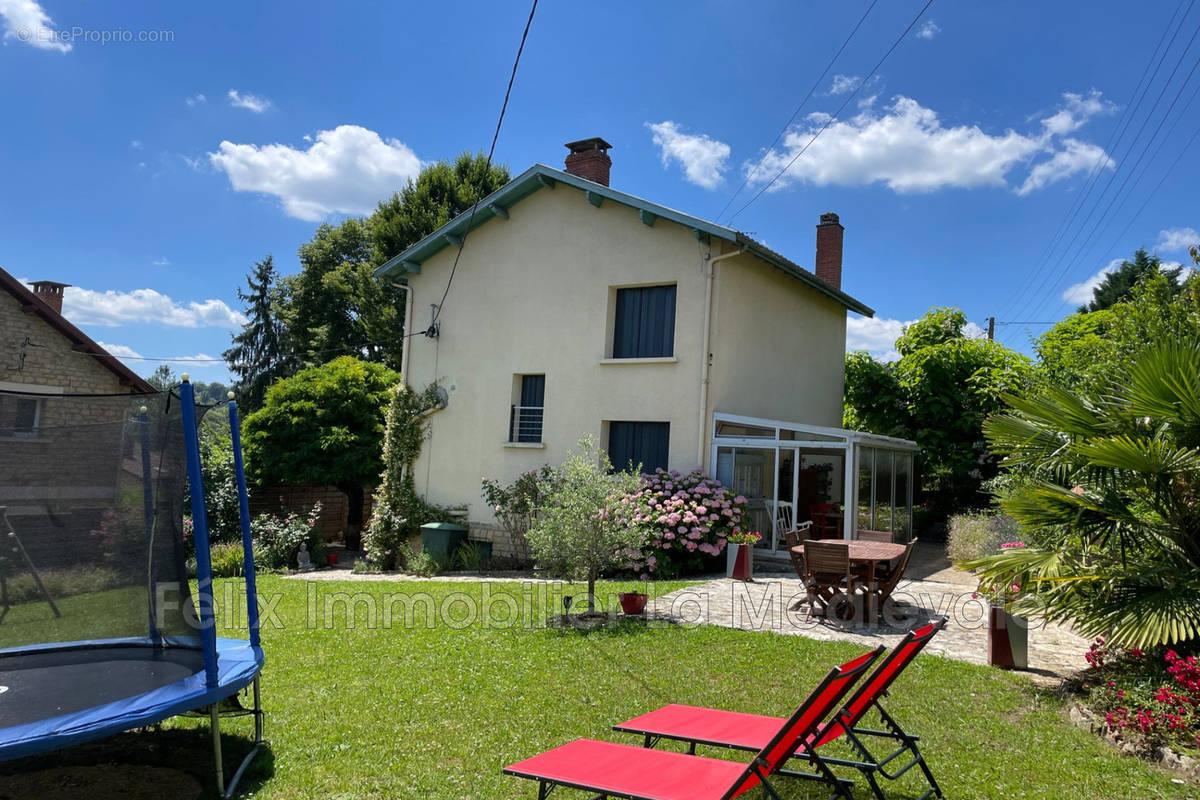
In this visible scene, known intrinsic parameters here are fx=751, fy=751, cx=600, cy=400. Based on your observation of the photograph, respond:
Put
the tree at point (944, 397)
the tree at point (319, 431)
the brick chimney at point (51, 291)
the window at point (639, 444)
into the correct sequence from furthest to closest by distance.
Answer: the tree at point (319, 431) → the tree at point (944, 397) → the brick chimney at point (51, 291) → the window at point (639, 444)

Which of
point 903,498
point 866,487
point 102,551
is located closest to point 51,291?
point 102,551

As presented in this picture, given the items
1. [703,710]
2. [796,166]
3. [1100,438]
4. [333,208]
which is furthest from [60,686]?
[333,208]

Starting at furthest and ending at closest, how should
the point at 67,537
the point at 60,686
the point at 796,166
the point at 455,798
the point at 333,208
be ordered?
the point at 333,208, the point at 796,166, the point at 67,537, the point at 60,686, the point at 455,798

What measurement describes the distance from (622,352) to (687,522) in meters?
4.16

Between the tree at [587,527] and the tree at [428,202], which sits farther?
the tree at [428,202]

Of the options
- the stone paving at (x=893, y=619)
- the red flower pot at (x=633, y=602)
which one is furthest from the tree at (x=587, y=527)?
the stone paving at (x=893, y=619)

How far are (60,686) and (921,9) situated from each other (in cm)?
1108

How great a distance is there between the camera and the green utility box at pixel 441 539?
15.3m

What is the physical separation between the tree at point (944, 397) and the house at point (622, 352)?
269 centimetres

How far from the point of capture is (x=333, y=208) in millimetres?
34219

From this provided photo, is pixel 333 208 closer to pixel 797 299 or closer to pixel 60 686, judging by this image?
pixel 797 299

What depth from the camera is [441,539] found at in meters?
15.4

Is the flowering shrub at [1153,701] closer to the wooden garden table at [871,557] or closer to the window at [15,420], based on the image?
the wooden garden table at [871,557]

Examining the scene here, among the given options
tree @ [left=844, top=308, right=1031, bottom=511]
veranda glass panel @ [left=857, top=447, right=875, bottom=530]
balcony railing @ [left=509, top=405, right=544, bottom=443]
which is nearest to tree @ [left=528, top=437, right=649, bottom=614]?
veranda glass panel @ [left=857, top=447, right=875, bottom=530]
